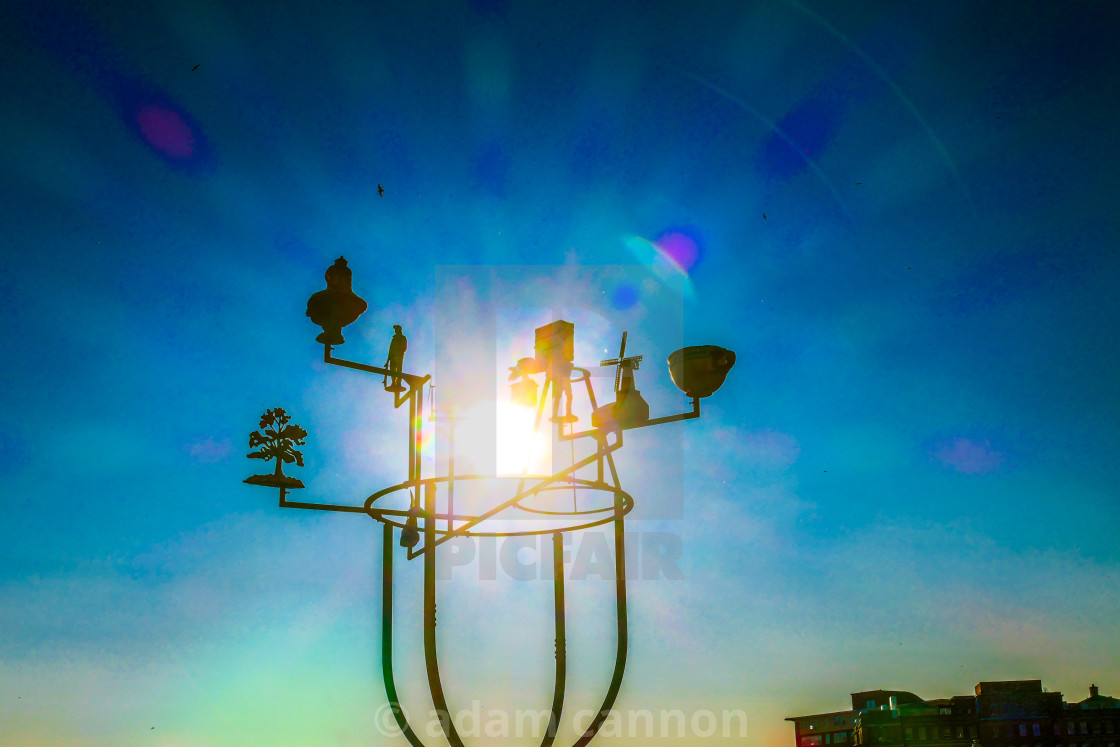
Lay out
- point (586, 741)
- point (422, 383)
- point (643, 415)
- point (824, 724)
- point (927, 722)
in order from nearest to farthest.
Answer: point (643, 415) → point (586, 741) → point (422, 383) → point (927, 722) → point (824, 724)

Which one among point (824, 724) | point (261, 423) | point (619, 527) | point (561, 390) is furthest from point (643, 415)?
point (824, 724)

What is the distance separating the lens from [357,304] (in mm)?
5922

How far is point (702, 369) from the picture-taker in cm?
498

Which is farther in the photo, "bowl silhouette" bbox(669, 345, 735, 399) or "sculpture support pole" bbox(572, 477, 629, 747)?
"sculpture support pole" bbox(572, 477, 629, 747)

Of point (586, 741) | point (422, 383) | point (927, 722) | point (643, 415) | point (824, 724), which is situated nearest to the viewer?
point (643, 415)

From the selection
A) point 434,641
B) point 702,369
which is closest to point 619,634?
point 434,641

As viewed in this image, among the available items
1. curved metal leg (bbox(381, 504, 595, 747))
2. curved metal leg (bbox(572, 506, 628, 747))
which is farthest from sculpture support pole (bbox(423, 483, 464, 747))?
curved metal leg (bbox(572, 506, 628, 747))

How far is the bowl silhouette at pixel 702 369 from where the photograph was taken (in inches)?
196

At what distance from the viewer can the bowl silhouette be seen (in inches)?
196

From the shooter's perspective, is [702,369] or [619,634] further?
[619,634]

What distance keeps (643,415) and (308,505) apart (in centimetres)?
260

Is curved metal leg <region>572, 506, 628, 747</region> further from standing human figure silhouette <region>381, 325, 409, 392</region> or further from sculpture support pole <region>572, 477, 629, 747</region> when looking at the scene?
standing human figure silhouette <region>381, 325, 409, 392</region>

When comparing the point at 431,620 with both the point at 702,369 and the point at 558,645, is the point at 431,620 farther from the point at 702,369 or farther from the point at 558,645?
the point at 702,369

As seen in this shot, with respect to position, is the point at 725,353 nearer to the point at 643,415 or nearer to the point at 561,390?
the point at 643,415
